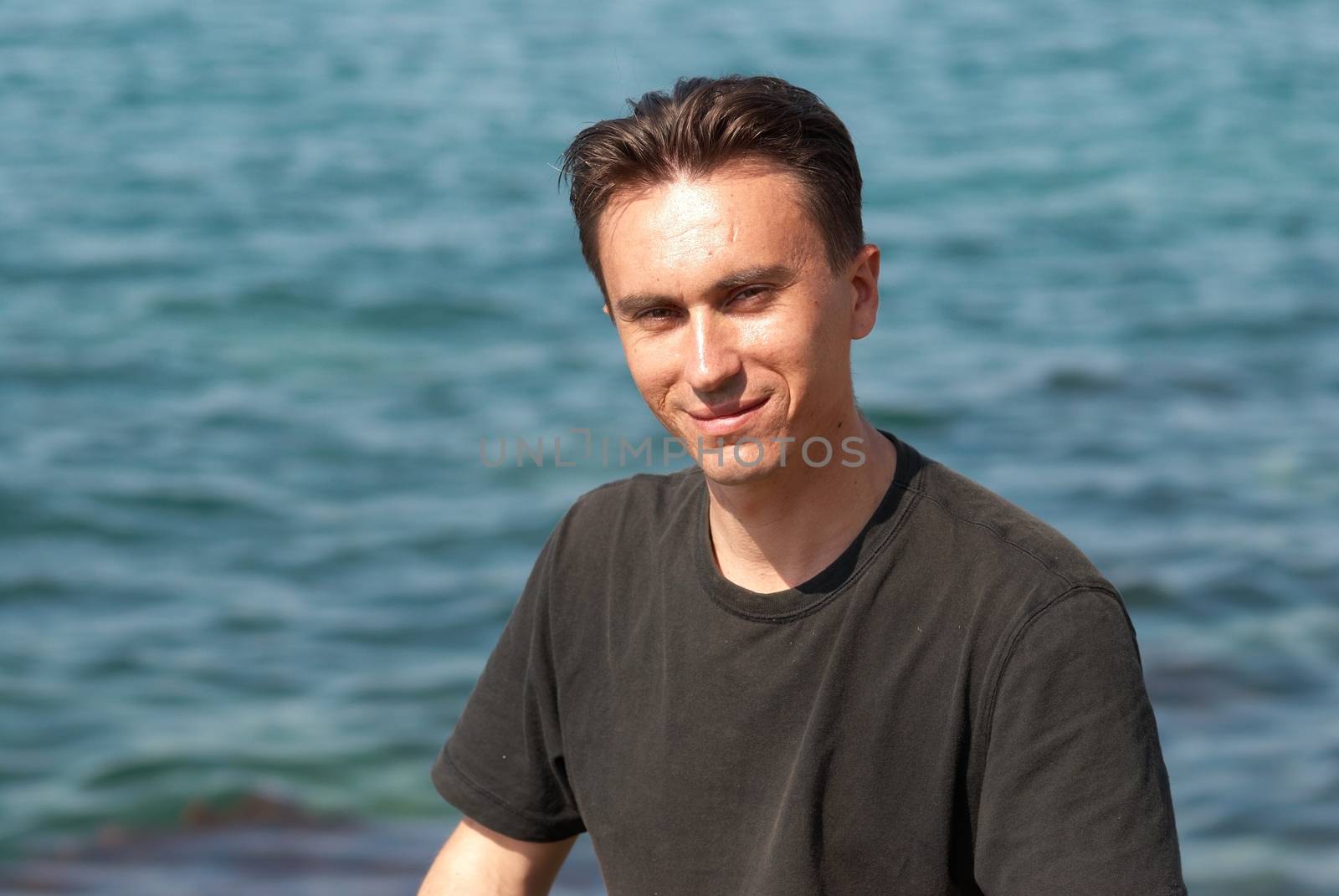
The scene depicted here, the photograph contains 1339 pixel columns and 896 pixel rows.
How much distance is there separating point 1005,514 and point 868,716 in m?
0.30

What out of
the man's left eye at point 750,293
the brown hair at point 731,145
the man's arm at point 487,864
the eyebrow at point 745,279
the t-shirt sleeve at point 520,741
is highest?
the brown hair at point 731,145

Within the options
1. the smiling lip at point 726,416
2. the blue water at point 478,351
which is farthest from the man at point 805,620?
the blue water at point 478,351

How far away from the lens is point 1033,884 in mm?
1911

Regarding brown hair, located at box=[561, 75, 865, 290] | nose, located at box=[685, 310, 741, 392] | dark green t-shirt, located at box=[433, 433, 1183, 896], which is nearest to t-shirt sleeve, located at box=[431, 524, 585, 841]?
dark green t-shirt, located at box=[433, 433, 1183, 896]

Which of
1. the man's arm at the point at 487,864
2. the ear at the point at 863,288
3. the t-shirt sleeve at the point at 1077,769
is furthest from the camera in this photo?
the man's arm at the point at 487,864

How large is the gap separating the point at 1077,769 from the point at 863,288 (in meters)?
0.69

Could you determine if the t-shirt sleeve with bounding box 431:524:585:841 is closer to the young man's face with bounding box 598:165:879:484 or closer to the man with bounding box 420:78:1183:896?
the man with bounding box 420:78:1183:896

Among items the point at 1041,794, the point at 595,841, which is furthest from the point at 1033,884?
the point at 595,841

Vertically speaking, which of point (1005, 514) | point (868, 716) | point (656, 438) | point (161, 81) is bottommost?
point (868, 716)

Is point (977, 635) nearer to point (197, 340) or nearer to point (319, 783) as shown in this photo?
point (319, 783)

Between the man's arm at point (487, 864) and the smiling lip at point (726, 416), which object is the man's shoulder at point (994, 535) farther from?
the man's arm at point (487, 864)

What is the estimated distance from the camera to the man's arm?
99.2 inches

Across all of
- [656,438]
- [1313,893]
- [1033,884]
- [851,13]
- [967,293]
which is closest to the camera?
[1033,884]

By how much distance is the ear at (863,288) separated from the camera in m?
2.21
